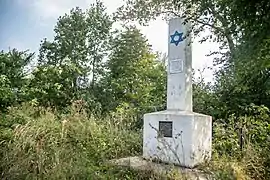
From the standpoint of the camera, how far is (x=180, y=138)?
3131mm

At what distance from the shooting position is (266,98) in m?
4.55

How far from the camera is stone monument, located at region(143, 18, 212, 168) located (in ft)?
10.1

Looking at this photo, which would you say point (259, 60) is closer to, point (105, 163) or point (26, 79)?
point (105, 163)

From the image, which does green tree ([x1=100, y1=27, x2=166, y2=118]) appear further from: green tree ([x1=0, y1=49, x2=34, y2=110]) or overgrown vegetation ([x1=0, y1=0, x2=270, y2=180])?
green tree ([x1=0, y1=49, x2=34, y2=110])

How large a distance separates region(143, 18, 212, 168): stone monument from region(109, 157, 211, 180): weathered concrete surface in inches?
4.4

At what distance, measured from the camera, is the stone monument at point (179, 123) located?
10.1 ft

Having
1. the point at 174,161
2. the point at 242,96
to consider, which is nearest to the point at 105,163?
the point at 174,161

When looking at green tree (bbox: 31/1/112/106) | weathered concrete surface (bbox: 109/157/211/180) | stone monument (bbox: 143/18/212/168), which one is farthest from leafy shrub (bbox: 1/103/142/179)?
green tree (bbox: 31/1/112/106)

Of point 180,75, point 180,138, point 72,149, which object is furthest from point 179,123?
point 72,149

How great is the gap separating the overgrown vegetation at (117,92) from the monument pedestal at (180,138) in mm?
172

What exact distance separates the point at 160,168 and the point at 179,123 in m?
0.53

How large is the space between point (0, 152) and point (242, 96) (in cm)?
328

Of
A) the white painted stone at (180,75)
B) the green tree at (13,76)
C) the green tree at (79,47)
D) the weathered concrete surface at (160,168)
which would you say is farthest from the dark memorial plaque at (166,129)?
the green tree at (79,47)

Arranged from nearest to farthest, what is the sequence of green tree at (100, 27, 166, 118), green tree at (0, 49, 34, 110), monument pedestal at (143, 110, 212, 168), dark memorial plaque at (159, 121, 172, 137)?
monument pedestal at (143, 110, 212, 168)
dark memorial plaque at (159, 121, 172, 137)
green tree at (0, 49, 34, 110)
green tree at (100, 27, 166, 118)
